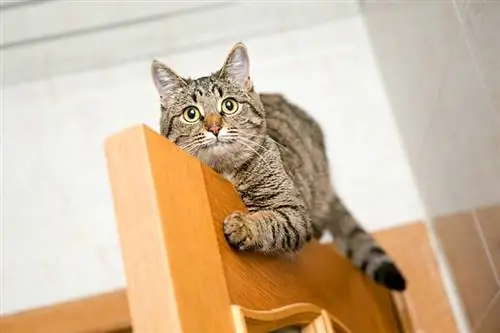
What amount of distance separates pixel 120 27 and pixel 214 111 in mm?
613

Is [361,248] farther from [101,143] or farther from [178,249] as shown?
[178,249]

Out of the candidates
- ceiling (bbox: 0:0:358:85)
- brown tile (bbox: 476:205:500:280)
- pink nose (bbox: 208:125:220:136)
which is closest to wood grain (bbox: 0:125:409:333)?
pink nose (bbox: 208:125:220:136)

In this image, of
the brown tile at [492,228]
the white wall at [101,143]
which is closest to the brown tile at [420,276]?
the white wall at [101,143]

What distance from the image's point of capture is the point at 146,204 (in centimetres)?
60

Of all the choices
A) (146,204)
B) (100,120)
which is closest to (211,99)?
(146,204)

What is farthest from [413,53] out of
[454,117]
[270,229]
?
[270,229]

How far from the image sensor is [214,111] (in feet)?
3.53

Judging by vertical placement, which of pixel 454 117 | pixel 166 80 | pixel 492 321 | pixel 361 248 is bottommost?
pixel 492 321

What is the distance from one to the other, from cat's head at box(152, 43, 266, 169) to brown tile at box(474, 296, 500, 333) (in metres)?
0.46

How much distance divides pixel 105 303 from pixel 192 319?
91 centimetres

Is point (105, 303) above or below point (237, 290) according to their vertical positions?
above

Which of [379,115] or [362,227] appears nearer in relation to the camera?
[362,227]

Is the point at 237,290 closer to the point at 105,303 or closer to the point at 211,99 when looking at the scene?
the point at 211,99

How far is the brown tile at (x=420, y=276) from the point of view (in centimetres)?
145
